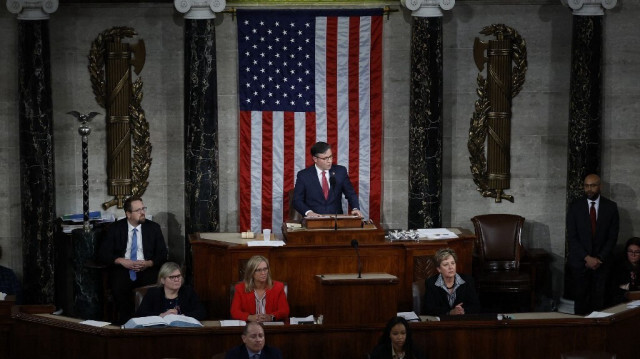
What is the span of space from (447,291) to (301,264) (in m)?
1.93

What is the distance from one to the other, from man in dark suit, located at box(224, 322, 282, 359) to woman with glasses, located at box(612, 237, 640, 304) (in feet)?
17.8

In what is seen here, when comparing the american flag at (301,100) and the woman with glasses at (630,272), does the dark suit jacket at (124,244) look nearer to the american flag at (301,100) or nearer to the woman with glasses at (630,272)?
the american flag at (301,100)

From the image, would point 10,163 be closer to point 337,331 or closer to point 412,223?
point 412,223

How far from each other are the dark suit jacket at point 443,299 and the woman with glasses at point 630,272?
2641 mm

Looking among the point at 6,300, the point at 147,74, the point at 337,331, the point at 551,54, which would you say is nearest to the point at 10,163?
the point at 147,74

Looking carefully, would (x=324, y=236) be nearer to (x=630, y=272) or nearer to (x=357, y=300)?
(x=357, y=300)

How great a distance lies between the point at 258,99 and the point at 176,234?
7.04 ft

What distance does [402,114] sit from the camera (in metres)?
15.4

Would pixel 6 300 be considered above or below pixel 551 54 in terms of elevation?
below

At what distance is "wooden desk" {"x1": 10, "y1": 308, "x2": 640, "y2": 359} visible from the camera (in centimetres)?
1022

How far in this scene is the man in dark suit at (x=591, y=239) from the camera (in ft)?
46.6

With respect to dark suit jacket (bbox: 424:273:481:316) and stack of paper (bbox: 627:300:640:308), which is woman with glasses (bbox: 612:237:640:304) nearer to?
stack of paper (bbox: 627:300:640:308)

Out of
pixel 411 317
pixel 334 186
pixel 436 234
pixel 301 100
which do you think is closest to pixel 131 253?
pixel 334 186

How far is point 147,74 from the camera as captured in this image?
15.1 meters
